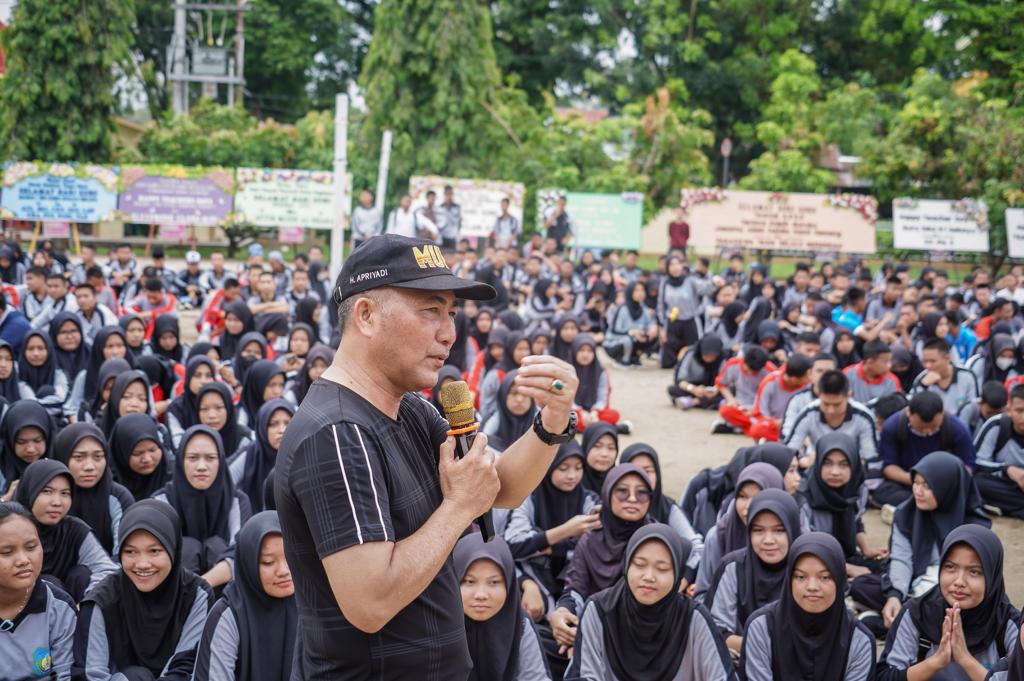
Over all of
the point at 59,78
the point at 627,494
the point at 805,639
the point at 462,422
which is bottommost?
the point at 805,639

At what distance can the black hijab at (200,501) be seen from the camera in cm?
440

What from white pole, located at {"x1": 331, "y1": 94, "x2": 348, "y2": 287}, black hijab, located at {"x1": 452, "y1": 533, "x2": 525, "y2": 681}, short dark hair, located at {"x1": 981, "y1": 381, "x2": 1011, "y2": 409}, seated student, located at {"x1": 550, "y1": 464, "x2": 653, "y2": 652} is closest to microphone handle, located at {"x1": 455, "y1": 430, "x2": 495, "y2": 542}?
black hijab, located at {"x1": 452, "y1": 533, "x2": 525, "y2": 681}

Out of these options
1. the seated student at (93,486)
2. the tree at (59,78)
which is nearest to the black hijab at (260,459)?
the seated student at (93,486)

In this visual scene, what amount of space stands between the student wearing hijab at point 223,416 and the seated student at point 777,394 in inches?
137

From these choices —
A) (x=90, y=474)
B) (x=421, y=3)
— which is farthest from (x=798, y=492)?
(x=421, y=3)

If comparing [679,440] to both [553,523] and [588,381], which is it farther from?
[553,523]

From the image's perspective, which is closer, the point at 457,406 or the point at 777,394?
the point at 457,406

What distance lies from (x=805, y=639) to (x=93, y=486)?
298cm

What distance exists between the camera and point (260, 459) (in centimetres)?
514

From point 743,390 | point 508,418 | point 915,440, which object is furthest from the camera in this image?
point 743,390

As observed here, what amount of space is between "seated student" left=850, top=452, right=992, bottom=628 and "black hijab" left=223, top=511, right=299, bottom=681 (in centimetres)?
262

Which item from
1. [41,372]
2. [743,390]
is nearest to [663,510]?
[743,390]

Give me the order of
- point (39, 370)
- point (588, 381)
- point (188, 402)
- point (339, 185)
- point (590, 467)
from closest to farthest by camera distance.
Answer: point (590, 467), point (188, 402), point (39, 370), point (588, 381), point (339, 185)

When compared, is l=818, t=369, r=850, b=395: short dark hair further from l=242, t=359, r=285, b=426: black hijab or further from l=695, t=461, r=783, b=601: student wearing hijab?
l=242, t=359, r=285, b=426: black hijab
